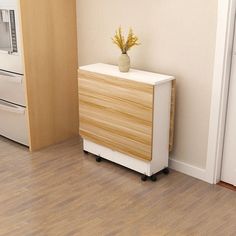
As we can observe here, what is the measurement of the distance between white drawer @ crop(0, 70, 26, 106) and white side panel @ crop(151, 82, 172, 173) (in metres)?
1.31

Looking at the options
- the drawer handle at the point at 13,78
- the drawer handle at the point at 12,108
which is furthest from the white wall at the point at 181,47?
the drawer handle at the point at 12,108

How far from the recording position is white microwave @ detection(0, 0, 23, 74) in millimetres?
3427

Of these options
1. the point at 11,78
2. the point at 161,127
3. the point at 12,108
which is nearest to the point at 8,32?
the point at 11,78

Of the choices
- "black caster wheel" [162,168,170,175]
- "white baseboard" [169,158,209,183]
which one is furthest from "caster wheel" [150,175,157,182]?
"white baseboard" [169,158,209,183]

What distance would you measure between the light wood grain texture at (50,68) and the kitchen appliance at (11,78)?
0.28 feet

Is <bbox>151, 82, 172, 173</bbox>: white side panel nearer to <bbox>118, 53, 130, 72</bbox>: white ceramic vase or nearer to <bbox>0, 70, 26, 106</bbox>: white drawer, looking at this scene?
<bbox>118, 53, 130, 72</bbox>: white ceramic vase

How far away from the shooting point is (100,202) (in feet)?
9.65

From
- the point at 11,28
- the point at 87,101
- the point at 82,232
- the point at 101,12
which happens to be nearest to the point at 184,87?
the point at 87,101

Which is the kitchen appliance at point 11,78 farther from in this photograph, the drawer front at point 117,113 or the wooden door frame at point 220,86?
the wooden door frame at point 220,86

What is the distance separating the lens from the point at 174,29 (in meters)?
3.11

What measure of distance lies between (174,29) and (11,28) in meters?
1.46

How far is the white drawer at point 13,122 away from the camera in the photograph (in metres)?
3.75

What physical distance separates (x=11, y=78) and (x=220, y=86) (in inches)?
75.6

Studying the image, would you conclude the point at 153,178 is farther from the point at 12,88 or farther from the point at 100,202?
the point at 12,88
